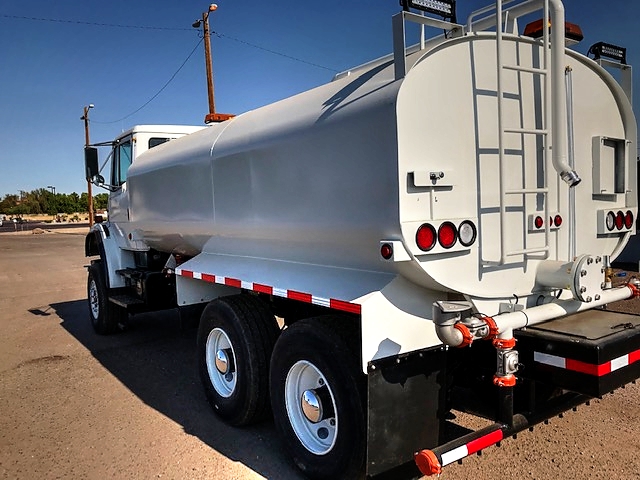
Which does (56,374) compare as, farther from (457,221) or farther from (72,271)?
(72,271)

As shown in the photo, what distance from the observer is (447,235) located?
3.02 m

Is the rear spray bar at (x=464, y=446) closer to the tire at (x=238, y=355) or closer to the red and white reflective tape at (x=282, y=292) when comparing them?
the red and white reflective tape at (x=282, y=292)

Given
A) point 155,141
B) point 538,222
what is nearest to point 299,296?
point 538,222

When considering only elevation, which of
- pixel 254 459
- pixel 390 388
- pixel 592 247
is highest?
pixel 592 247

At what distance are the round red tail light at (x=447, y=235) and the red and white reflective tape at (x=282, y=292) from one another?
60cm

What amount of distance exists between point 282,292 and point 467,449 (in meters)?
1.62

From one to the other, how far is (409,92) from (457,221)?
774 mm

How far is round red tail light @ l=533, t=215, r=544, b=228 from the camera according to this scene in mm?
3360

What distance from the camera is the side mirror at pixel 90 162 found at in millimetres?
7898

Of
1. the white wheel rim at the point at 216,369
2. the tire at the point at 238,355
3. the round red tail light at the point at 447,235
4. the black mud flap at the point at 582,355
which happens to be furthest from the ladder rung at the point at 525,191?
the white wheel rim at the point at 216,369

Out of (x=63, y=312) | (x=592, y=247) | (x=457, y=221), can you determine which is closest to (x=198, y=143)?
(x=457, y=221)

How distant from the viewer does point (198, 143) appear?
5289 millimetres

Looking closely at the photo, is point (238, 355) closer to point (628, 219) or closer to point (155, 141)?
point (628, 219)

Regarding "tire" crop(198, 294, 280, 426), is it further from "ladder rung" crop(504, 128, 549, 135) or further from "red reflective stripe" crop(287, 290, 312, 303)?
"ladder rung" crop(504, 128, 549, 135)
